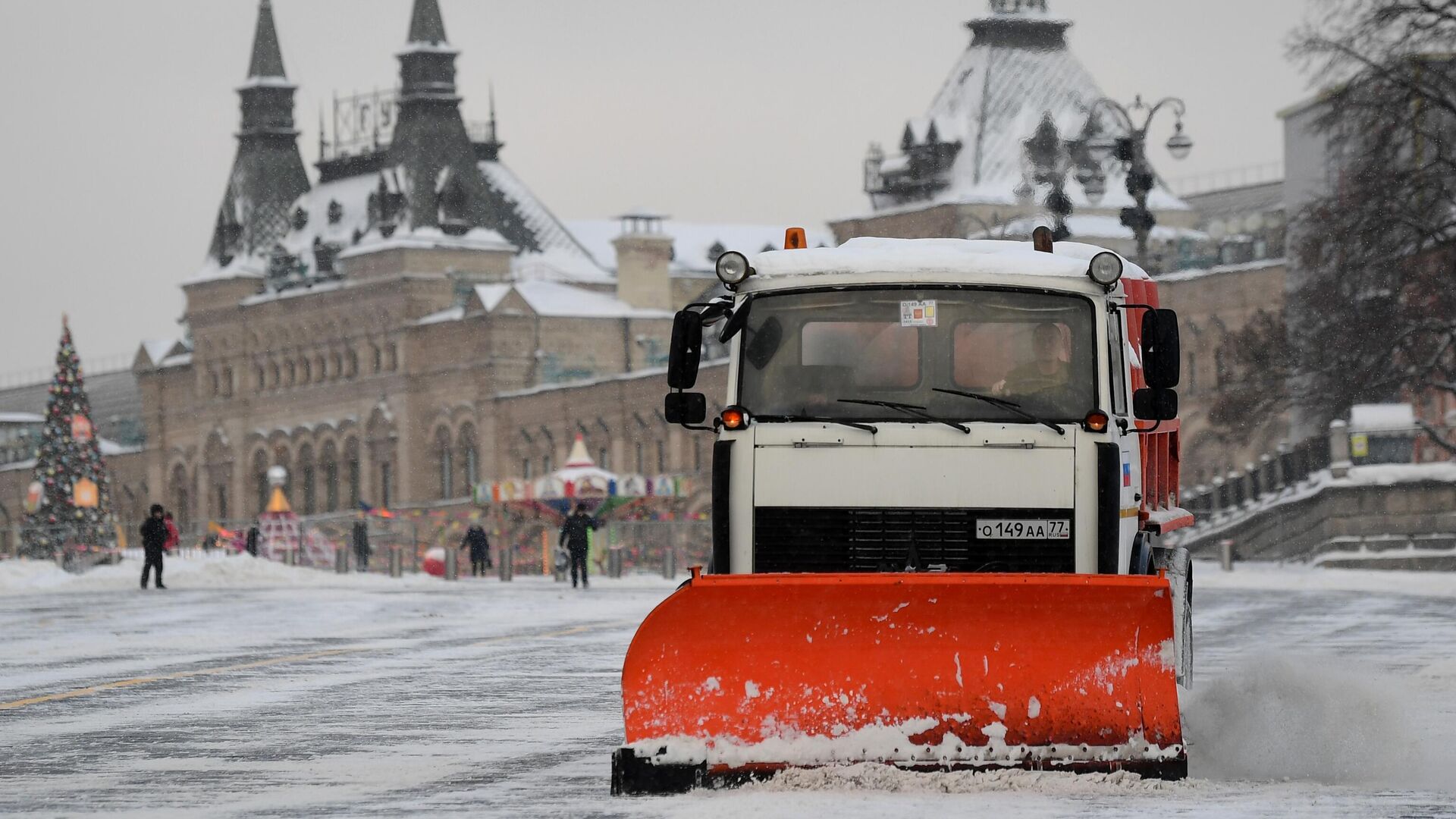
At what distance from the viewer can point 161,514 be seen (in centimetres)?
5219

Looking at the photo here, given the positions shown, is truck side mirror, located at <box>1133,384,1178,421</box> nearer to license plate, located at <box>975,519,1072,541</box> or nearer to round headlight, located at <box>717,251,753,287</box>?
license plate, located at <box>975,519,1072,541</box>

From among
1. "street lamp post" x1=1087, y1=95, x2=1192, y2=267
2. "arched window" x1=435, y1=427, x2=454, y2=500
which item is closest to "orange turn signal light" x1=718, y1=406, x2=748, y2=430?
"street lamp post" x1=1087, y1=95, x2=1192, y2=267

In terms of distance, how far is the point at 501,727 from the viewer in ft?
55.2

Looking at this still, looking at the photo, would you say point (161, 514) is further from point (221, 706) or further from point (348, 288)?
point (348, 288)

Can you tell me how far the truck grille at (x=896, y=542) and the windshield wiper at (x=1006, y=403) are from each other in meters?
0.40

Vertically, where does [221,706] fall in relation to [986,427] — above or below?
below

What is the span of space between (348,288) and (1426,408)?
62.8 m

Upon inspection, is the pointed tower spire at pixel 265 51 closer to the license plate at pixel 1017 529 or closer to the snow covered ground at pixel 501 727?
the snow covered ground at pixel 501 727

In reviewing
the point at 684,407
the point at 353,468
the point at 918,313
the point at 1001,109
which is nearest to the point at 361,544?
the point at 1001,109

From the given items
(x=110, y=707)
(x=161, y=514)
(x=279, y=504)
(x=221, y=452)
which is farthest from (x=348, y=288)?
(x=110, y=707)

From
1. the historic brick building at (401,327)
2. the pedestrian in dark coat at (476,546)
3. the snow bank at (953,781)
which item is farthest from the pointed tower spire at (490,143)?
the snow bank at (953,781)

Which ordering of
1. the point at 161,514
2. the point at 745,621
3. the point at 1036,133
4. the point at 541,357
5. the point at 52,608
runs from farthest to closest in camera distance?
the point at 541,357
the point at 1036,133
the point at 161,514
the point at 52,608
the point at 745,621

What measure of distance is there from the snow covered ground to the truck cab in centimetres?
136

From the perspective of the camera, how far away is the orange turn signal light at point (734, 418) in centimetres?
1355
